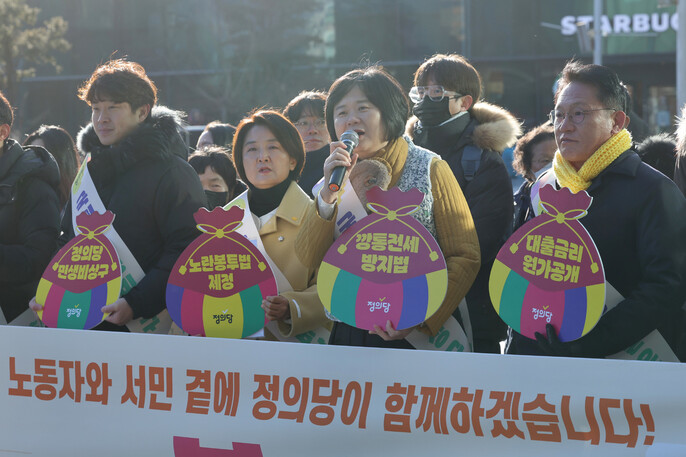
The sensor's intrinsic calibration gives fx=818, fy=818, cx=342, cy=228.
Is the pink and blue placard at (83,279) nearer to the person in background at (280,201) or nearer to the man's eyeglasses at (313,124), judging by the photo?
the person in background at (280,201)

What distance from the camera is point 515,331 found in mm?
2596

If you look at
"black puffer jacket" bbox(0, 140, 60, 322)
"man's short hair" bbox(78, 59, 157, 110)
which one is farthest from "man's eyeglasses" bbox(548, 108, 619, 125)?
"black puffer jacket" bbox(0, 140, 60, 322)

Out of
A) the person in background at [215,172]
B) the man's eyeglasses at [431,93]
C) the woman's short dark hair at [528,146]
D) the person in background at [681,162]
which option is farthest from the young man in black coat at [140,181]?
the woman's short dark hair at [528,146]

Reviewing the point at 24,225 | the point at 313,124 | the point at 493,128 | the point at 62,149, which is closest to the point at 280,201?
the point at 493,128

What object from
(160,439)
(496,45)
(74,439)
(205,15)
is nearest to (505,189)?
(160,439)

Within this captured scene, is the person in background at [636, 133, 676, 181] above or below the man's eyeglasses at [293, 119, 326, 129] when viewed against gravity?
below

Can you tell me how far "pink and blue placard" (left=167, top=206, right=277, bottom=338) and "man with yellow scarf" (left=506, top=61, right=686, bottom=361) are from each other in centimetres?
89

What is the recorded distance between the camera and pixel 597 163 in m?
2.47

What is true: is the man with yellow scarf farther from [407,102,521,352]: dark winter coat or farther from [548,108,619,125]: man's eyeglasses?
[407,102,521,352]: dark winter coat

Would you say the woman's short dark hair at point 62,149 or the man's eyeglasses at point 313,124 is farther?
the woman's short dark hair at point 62,149

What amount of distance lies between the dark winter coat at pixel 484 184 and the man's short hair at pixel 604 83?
27.1 inches

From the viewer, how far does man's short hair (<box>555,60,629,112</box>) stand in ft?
8.27

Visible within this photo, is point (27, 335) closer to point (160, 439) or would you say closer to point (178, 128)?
point (160, 439)

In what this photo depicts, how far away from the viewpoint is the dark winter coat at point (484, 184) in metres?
3.09
